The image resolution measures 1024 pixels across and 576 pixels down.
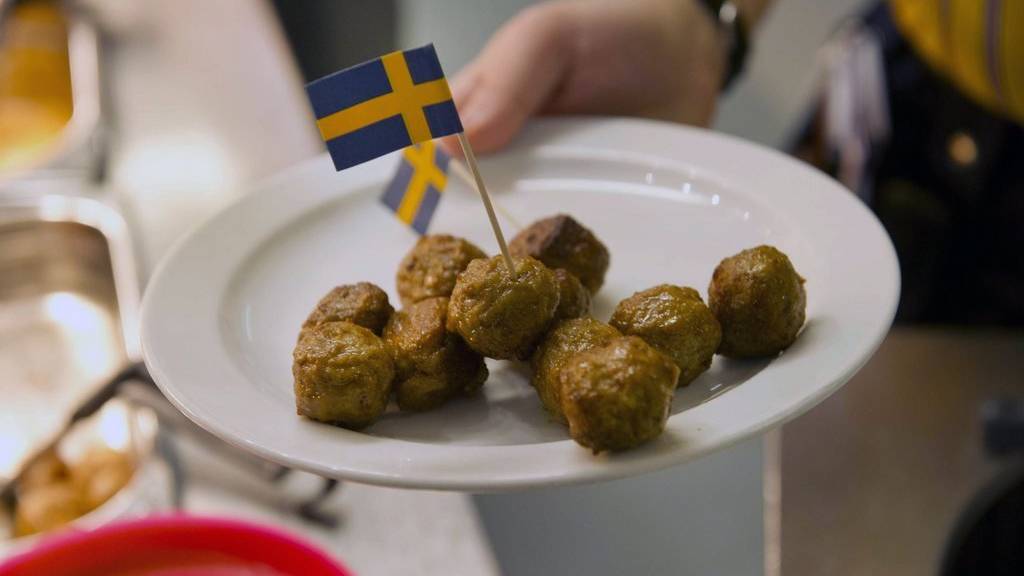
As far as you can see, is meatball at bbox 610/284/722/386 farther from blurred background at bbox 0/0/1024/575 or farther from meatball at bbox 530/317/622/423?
blurred background at bbox 0/0/1024/575

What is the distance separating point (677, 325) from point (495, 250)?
0.49 m

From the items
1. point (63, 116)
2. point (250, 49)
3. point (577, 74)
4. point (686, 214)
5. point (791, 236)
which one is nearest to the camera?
point (791, 236)

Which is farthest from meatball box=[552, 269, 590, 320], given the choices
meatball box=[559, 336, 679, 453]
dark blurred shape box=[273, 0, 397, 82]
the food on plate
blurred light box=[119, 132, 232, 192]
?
dark blurred shape box=[273, 0, 397, 82]

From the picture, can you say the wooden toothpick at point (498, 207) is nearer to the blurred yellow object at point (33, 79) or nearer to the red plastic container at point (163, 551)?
the red plastic container at point (163, 551)

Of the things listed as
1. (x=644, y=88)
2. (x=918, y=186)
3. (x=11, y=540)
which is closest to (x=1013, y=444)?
(x=918, y=186)

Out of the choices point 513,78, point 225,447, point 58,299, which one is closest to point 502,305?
point 225,447

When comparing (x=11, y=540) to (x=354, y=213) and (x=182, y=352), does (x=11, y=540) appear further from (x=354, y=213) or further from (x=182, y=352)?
(x=354, y=213)

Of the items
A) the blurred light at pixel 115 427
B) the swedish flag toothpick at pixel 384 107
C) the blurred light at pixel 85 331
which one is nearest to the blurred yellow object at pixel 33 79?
the blurred light at pixel 85 331

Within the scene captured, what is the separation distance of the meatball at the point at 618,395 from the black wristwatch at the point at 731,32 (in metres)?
1.59

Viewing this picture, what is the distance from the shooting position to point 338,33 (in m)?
4.50

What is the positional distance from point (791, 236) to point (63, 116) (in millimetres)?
2201

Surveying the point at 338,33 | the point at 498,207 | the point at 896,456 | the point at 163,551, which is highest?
the point at 498,207

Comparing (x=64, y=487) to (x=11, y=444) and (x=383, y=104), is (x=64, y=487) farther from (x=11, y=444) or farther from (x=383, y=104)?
(x=383, y=104)

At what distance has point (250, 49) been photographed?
315 centimetres
